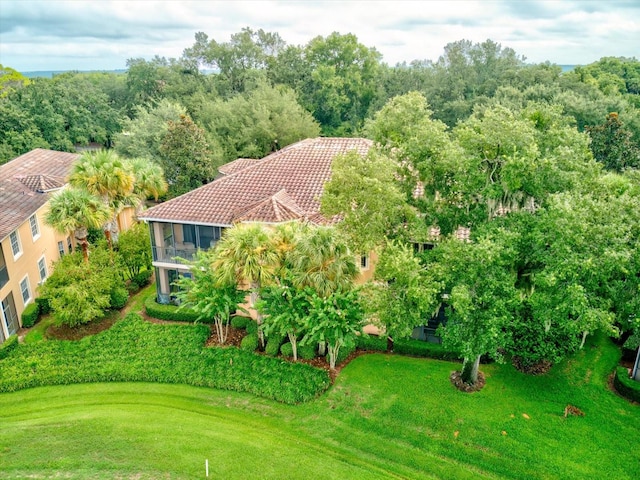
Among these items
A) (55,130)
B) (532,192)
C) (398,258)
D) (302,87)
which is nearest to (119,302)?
(398,258)

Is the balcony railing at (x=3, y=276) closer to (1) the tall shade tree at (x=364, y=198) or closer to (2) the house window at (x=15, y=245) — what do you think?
(2) the house window at (x=15, y=245)

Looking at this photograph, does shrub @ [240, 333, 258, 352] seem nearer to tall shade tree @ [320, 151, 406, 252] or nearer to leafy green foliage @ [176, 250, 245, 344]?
leafy green foliage @ [176, 250, 245, 344]

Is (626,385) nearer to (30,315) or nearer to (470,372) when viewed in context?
(470,372)

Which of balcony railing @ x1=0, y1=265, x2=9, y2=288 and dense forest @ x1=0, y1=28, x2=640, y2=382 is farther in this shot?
balcony railing @ x1=0, y1=265, x2=9, y2=288

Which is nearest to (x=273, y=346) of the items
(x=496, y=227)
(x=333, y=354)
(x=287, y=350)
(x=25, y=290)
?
(x=287, y=350)

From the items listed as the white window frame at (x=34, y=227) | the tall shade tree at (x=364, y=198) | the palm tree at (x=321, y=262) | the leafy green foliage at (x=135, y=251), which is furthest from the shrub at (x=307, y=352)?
the white window frame at (x=34, y=227)

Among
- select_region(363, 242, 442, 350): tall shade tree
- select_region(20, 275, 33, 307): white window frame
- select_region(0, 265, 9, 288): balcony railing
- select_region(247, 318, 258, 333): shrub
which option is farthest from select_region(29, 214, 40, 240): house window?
select_region(363, 242, 442, 350): tall shade tree

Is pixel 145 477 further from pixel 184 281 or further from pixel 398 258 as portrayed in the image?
pixel 398 258

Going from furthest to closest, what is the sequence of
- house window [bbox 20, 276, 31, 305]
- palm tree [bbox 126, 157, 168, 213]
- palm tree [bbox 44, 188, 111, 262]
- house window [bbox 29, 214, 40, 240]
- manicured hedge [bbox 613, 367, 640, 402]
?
palm tree [bbox 126, 157, 168, 213] → house window [bbox 29, 214, 40, 240] → house window [bbox 20, 276, 31, 305] → palm tree [bbox 44, 188, 111, 262] → manicured hedge [bbox 613, 367, 640, 402]
